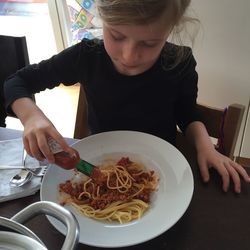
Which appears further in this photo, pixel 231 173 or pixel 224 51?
pixel 224 51

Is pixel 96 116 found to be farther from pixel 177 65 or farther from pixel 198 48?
pixel 198 48

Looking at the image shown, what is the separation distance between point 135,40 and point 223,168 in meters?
0.35

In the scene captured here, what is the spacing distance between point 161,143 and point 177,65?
30 centimetres

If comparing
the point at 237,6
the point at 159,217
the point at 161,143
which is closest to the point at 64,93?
the point at 237,6

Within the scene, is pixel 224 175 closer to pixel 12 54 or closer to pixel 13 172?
pixel 13 172

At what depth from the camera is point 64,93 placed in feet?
8.27

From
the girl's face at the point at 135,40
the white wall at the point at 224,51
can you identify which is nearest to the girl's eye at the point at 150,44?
the girl's face at the point at 135,40

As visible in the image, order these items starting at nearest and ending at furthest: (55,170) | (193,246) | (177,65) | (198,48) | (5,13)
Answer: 1. (193,246)
2. (55,170)
3. (177,65)
4. (198,48)
5. (5,13)

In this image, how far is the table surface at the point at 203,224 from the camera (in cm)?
57

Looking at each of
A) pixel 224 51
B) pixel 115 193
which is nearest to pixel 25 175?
pixel 115 193

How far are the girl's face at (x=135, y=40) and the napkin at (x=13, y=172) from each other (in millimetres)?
325

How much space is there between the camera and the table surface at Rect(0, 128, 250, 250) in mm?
565

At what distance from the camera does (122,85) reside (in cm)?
95

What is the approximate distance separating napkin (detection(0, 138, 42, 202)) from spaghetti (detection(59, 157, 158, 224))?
2.5 inches
